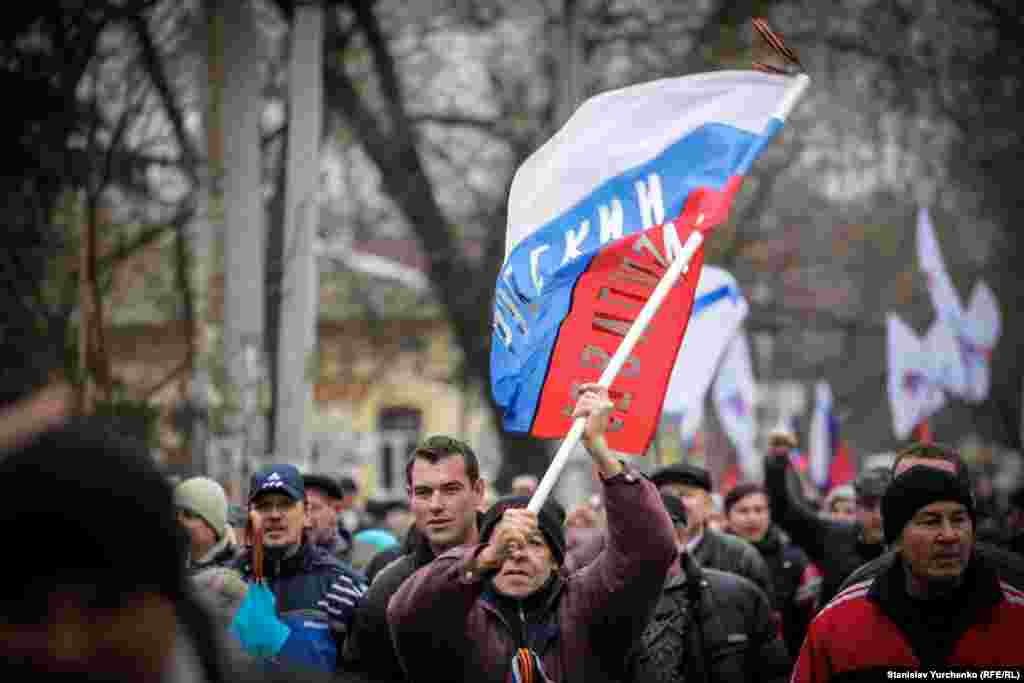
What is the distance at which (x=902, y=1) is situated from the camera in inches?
858

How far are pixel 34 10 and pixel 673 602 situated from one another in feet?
25.9

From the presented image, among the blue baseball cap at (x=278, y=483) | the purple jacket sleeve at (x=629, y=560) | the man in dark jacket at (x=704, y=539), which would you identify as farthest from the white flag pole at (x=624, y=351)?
the man in dark jacket at (x=704, y=539)

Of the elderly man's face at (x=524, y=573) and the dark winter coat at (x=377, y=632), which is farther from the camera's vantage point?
the dark winter coat at (x=377, y=632)

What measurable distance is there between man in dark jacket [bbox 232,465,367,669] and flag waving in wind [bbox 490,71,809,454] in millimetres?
1125

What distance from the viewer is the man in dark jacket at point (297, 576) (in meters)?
5.93

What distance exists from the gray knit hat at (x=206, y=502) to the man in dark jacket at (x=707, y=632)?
66.9 inches

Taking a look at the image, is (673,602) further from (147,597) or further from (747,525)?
(147,597)

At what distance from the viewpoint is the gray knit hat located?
675 cm

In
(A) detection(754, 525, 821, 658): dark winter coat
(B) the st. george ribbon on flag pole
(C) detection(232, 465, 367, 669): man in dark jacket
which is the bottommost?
(A) detection(754, 525, 821, 658): dark winter coat

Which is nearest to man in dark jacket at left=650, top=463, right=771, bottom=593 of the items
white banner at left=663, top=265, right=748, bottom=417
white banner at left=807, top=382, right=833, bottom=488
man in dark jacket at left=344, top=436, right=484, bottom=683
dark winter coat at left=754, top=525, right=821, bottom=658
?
dark winter coat at left=754, top=525, right=821, bottom=658

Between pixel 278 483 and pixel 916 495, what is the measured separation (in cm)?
234

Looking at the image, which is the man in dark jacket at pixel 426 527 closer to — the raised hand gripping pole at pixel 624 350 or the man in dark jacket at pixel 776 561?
the raised hand gripping pole at pixel 624 350

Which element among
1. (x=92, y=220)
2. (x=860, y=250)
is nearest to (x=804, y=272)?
(x=860, y=250)

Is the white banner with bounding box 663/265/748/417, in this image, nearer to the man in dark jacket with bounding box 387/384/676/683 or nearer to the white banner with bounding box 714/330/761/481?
the man in dark jacket with bounding box 387/384/676/683
